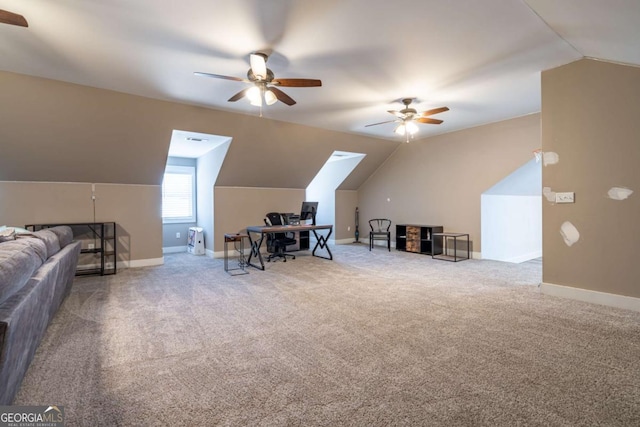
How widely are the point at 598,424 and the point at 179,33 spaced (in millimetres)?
3922

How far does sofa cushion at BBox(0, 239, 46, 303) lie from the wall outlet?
490 centimetres

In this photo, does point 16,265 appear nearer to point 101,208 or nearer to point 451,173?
point 101,208

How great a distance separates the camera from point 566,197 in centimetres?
362

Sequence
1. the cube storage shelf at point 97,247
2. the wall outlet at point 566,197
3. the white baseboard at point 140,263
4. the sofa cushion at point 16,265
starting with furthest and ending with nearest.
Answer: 1. the white baseboard at point 140,263
2. the cube storage shelf at point 97,247
3. the wall outlet at point 566,197
4. the sofa cushion at point 16,265

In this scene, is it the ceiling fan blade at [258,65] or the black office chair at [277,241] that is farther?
the black office chair at [277,241]

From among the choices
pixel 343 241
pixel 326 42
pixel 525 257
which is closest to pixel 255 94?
pixel 326 42

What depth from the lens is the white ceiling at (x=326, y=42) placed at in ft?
7.91

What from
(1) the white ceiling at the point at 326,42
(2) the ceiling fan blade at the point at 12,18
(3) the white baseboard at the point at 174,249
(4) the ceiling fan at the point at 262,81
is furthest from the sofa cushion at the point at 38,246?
(3) the white baseboard at the point at 174,249

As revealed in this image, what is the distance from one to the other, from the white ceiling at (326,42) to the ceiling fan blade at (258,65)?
109 mm

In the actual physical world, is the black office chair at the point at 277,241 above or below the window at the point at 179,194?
below

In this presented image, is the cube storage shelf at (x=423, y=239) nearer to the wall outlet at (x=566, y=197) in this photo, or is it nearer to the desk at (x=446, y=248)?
the desk at (x=446, y=248)

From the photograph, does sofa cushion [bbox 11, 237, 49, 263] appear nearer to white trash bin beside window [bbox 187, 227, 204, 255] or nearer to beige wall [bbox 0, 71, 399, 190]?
beige wall [bbox 0, 71, 399, 190]

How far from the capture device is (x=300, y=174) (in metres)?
7.35

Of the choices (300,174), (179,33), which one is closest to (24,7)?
(179,33)
